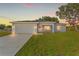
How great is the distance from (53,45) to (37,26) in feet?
1.26

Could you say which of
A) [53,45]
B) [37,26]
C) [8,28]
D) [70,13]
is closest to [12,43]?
[8,28]

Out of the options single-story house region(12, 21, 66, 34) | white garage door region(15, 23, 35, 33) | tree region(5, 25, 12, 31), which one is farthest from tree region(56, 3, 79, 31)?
tree region(5, 25, 12, 31)

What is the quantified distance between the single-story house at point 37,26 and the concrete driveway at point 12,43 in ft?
0.32

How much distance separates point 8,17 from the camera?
752 centimetres

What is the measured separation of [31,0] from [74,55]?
3.46ft

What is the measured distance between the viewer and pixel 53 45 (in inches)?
296

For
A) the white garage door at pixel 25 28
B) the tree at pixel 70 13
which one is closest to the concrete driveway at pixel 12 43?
the white garage door at pixel 25 28

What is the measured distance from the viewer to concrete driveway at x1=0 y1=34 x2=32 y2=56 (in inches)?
293

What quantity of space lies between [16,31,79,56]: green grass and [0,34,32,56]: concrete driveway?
0.23 feet

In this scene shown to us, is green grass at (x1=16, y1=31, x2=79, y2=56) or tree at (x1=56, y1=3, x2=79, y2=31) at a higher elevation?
tree at (x1=56, y1=3, x2=79, y2=31)

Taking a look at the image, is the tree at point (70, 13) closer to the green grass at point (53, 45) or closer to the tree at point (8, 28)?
the green grass at point (53, 45)

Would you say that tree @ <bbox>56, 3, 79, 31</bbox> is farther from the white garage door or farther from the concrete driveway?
the concrete driveway

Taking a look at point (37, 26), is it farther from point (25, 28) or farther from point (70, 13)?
point (70, 13)

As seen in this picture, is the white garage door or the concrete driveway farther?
the white garage door
